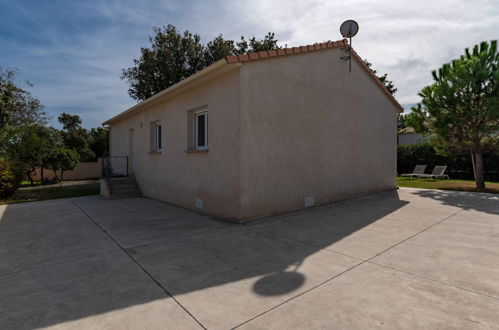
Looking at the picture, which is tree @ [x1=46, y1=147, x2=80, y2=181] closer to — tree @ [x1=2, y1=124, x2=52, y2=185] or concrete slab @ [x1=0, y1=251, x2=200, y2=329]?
tree @ [x1=2, y1=124, x2=52, y2=185]

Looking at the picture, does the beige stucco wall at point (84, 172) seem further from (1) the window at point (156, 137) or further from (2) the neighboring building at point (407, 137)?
(2) the neighboring building at point (407, 137)

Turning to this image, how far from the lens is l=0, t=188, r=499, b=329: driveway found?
2.27 metres

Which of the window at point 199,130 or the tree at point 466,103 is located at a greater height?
the tree at point 466,103

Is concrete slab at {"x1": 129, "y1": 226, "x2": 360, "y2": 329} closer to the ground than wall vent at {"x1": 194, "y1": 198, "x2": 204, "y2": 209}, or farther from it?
closer to the ground

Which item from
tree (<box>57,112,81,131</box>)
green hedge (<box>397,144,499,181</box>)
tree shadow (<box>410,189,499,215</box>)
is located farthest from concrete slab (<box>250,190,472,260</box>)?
tree (<box>57,112,81,131</box>)

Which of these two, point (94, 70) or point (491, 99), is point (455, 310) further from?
point (94, 70)

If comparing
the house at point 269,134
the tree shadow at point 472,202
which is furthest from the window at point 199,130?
the tree shadow at point 472,202

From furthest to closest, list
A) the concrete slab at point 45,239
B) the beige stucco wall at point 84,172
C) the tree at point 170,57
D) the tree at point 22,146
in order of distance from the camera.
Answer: the beige stucco wall at point 84,172 < the tree at point 170,57 < the tree at point 22,146 < the concrete slab at point 45,239

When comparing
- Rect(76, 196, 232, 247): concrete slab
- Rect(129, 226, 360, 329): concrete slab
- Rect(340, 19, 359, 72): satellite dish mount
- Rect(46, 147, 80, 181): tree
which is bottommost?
Rect(76, 196, 232, 247): concrete slab

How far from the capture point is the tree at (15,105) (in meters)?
21.7

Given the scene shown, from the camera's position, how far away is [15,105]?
A: 73.5 feet

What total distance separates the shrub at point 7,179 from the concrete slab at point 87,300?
382 inches

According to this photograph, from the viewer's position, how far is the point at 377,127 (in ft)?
32.3

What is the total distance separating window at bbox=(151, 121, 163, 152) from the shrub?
604 cm
